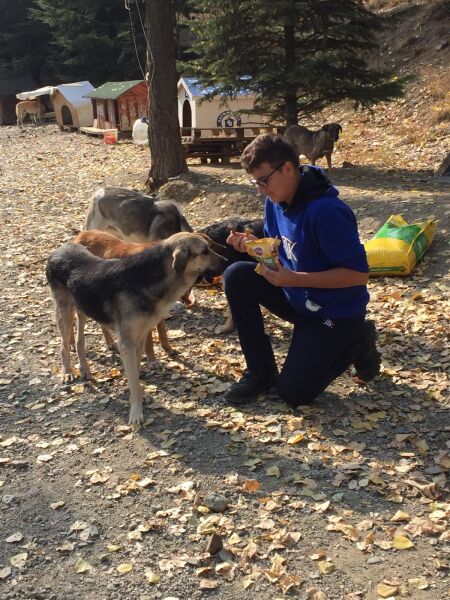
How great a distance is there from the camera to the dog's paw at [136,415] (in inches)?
183

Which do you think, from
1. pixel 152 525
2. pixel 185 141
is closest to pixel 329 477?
pixel 152 525

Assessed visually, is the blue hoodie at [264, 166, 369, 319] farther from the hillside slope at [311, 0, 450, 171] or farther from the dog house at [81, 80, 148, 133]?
the dog house at [81, 80, 148, 133]

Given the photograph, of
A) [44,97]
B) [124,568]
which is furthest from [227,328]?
[44,97]

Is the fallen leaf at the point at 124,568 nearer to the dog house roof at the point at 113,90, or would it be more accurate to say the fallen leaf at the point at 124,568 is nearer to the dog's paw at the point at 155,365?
the dog's paw at the point at 155,365

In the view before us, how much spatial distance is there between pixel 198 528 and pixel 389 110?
732 inches

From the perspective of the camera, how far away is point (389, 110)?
64.1 feet

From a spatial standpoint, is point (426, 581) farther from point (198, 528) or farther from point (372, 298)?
point (372, 298)

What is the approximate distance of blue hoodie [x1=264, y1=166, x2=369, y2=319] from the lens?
4.10 meters

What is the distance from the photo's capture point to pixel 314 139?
12773mm

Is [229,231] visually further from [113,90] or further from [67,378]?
[113,90]

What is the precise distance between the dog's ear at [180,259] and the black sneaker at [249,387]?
40.1 inches

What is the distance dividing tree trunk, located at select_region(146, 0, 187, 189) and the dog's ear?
28.8 ft

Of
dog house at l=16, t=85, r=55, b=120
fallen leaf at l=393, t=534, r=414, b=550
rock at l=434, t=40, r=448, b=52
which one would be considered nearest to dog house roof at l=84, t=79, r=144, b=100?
dog house at l=16, t=85, r=55, b=120

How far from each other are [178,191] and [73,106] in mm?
22286
